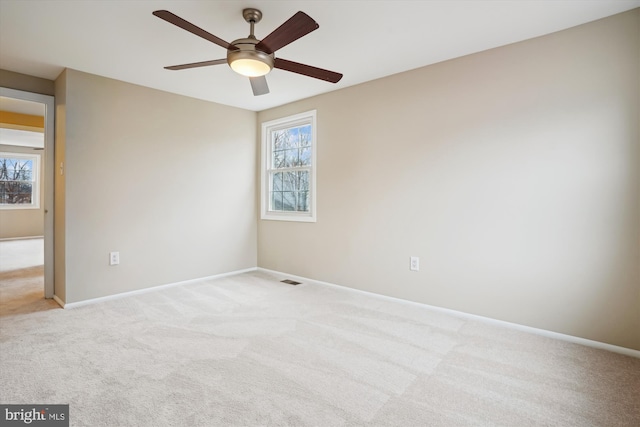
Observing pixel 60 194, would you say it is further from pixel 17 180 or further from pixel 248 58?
pixel 17 180

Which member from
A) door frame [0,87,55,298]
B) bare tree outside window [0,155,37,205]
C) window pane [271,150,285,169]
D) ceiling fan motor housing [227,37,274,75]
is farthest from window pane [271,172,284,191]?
bare tree outside window [0,155,37,205]

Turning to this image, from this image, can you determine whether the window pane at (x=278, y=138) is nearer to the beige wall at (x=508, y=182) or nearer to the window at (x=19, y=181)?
the beige wall at (x=508, y=182)

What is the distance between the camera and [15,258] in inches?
224

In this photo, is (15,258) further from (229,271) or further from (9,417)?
(9,417)

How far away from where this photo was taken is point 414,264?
327 centimetres

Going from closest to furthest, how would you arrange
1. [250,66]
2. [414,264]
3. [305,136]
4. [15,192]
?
[250,66]
[414,264]
[305,136]
[15,192]

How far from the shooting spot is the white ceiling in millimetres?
2156

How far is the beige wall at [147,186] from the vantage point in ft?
10.7

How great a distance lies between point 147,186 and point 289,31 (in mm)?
2724

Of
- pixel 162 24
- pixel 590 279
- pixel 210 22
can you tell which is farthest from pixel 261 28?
pixel 590 279

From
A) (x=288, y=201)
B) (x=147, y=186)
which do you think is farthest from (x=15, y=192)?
(x=288, y=201)

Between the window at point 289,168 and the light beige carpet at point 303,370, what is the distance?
1661mm

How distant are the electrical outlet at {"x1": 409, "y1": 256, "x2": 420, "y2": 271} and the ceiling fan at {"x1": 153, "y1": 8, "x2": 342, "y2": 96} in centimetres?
188

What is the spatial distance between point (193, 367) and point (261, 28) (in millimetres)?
2415
